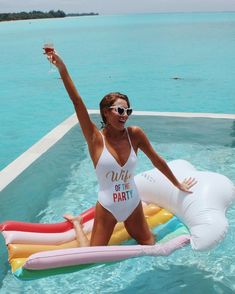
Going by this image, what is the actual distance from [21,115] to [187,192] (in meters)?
6.48

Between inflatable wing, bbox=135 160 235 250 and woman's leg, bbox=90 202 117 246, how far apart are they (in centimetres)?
47

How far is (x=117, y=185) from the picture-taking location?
243cm

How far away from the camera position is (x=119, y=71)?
45.7 feet

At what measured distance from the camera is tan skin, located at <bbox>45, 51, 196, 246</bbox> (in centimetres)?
229

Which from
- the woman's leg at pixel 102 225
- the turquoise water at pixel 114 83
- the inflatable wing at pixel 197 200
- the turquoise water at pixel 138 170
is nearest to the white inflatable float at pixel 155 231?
the inflatable wing at pixel 197 200

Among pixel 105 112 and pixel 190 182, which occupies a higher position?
pixel 105 112

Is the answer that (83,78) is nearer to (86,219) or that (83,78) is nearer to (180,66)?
(180,66)

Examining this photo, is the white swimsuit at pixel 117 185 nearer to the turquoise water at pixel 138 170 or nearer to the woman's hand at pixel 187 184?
the woman's hand at pixel 187 184

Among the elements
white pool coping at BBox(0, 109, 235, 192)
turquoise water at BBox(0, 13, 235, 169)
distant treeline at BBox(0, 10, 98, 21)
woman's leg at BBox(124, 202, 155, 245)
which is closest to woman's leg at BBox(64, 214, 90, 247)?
woman's leg at BBox(124, 202, 155, 245)

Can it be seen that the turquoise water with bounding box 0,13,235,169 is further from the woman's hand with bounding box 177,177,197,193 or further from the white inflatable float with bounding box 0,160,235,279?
the woman's hand with bounding box 177,177,197,193

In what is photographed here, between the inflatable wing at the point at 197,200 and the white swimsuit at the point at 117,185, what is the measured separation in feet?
1.21

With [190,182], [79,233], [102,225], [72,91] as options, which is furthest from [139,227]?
[72,91]

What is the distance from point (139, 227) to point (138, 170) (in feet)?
7.90

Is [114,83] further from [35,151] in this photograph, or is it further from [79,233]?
[79,233]
